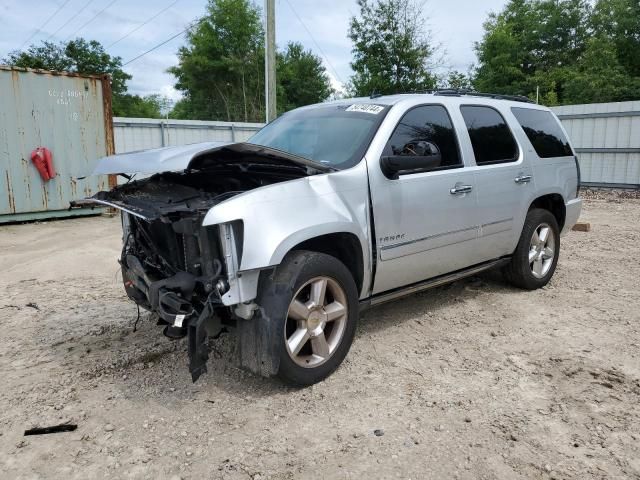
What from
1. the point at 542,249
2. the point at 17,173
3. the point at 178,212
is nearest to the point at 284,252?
the point at 178,212

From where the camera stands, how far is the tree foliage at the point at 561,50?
25812 mm

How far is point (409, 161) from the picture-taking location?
3.54 m

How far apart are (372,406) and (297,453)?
0.62 metres

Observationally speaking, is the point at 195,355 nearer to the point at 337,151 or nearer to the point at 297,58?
the point at 337,151

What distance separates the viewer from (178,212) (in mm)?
2965

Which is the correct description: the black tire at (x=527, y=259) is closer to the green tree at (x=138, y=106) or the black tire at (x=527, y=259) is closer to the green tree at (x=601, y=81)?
the green tree at (x=601, y=81)

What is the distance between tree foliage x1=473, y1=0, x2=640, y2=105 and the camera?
25812mm

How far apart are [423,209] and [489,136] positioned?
1262 mm

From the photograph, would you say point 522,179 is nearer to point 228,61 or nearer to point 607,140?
point 607,140

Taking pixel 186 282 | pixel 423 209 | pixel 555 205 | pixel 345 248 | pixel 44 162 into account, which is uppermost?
pixel 44 162

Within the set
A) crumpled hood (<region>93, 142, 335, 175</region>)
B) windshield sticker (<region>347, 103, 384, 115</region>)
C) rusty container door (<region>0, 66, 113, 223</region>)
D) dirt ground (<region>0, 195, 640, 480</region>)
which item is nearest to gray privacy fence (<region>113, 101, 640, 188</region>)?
rusty container door (<region>0, 66, 113, 223</region>)

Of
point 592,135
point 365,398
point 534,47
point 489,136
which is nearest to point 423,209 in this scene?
point 489,136

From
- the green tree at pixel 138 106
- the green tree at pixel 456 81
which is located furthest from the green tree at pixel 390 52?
the green tree at pixel 138 106

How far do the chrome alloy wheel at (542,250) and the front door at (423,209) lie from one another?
110cm
